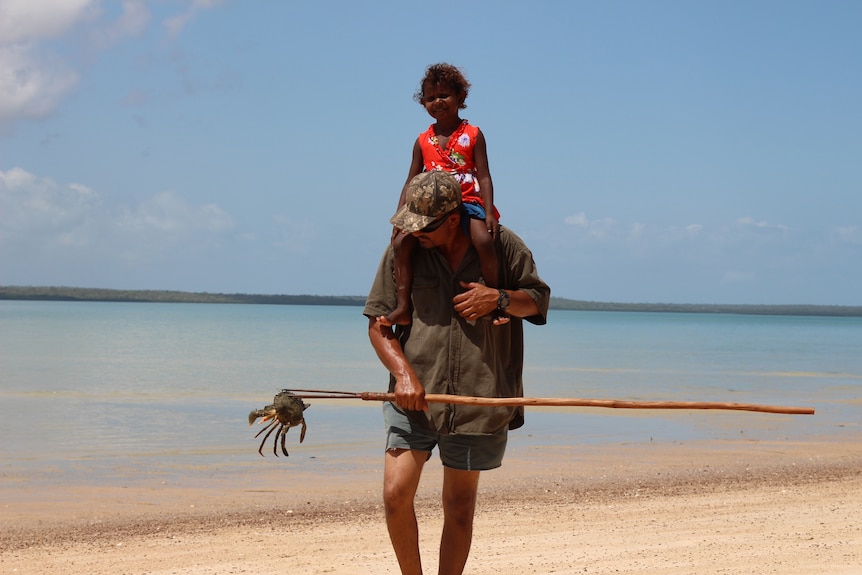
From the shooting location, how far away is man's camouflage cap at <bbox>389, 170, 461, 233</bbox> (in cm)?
362

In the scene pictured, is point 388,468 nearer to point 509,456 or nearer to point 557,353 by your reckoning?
point 509,456

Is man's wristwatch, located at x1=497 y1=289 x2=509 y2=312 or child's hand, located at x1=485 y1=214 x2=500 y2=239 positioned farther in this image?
child's hand, located at x1=485 y1=214 x2=500 y2=239

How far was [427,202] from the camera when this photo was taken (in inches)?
142

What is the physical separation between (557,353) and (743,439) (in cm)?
2053

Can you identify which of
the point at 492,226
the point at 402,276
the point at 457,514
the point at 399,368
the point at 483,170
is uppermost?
the point at 483,170

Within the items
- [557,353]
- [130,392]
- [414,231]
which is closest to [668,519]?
[414,231]

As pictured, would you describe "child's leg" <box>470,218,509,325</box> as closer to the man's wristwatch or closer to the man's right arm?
the man's wristwatch

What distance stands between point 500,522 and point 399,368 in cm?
305

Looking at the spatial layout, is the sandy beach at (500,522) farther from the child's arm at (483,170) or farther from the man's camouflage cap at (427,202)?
the man's camouflage cap at (427,202)

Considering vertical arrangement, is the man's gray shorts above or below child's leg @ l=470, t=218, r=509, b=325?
below

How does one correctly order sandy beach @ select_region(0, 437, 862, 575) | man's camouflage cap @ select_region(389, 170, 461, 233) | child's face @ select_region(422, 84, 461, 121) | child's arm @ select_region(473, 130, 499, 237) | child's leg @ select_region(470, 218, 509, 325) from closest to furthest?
man's camouflage cap @ select_region(389, 170, 461, 233) < child's leg @ select_region(470, 218, 509, 325) < child's arm @ select_region(473, 130, 499, 237) < child's face @ select_region(422, 84, 461, 121) < sandy beach @ select_region(0, 437, 862, 575)

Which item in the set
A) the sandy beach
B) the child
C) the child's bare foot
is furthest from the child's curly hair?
the sandy beach

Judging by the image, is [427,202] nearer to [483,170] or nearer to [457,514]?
[483,170]

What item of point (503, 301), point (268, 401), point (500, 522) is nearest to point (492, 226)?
point (503, 301)
